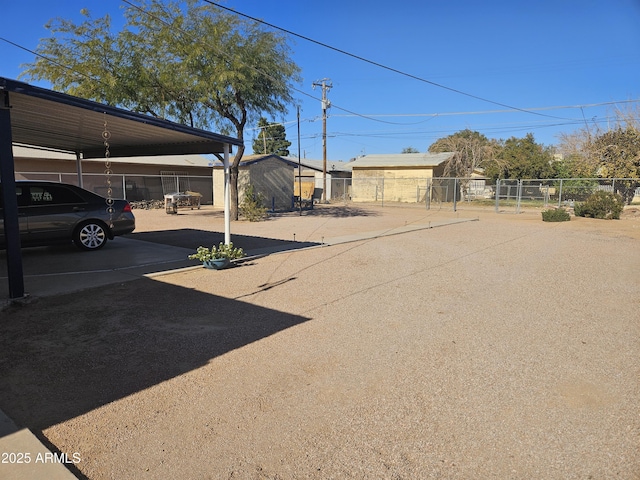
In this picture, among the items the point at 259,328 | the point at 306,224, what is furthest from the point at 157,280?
the point at 306,224

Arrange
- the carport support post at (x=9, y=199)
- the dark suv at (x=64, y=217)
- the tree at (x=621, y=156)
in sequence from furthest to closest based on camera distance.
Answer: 1. the tree at (x=621, y=156)
2. the dark suv at (x=64, y=217)
3. the carport support post at (x=9, y=199)

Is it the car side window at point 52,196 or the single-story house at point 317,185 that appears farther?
the single-story house at point 317,185

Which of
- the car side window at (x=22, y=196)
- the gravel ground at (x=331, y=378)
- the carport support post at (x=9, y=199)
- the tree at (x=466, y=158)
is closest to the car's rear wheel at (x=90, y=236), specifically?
the car side window at (x=22, y=196)

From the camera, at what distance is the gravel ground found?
2760 mm

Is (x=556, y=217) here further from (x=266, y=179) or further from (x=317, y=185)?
(x=317, y=185)

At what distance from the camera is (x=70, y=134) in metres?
9.96

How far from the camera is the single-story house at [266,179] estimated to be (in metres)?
25.2

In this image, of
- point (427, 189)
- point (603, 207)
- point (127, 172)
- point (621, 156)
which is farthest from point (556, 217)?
point (127, 172)

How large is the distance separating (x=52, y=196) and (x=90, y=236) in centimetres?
122

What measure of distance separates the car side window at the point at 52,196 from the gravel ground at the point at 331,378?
367cm

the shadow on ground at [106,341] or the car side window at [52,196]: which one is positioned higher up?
the car side window at [52,196]

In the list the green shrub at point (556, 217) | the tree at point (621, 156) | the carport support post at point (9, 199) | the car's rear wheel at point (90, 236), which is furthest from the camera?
the tree at point (621, 156)

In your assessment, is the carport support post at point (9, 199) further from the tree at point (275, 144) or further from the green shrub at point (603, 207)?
the tree at point (275, 144)

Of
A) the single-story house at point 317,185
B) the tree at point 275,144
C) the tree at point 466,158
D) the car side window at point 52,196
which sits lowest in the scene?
the car side window at point 52,196
